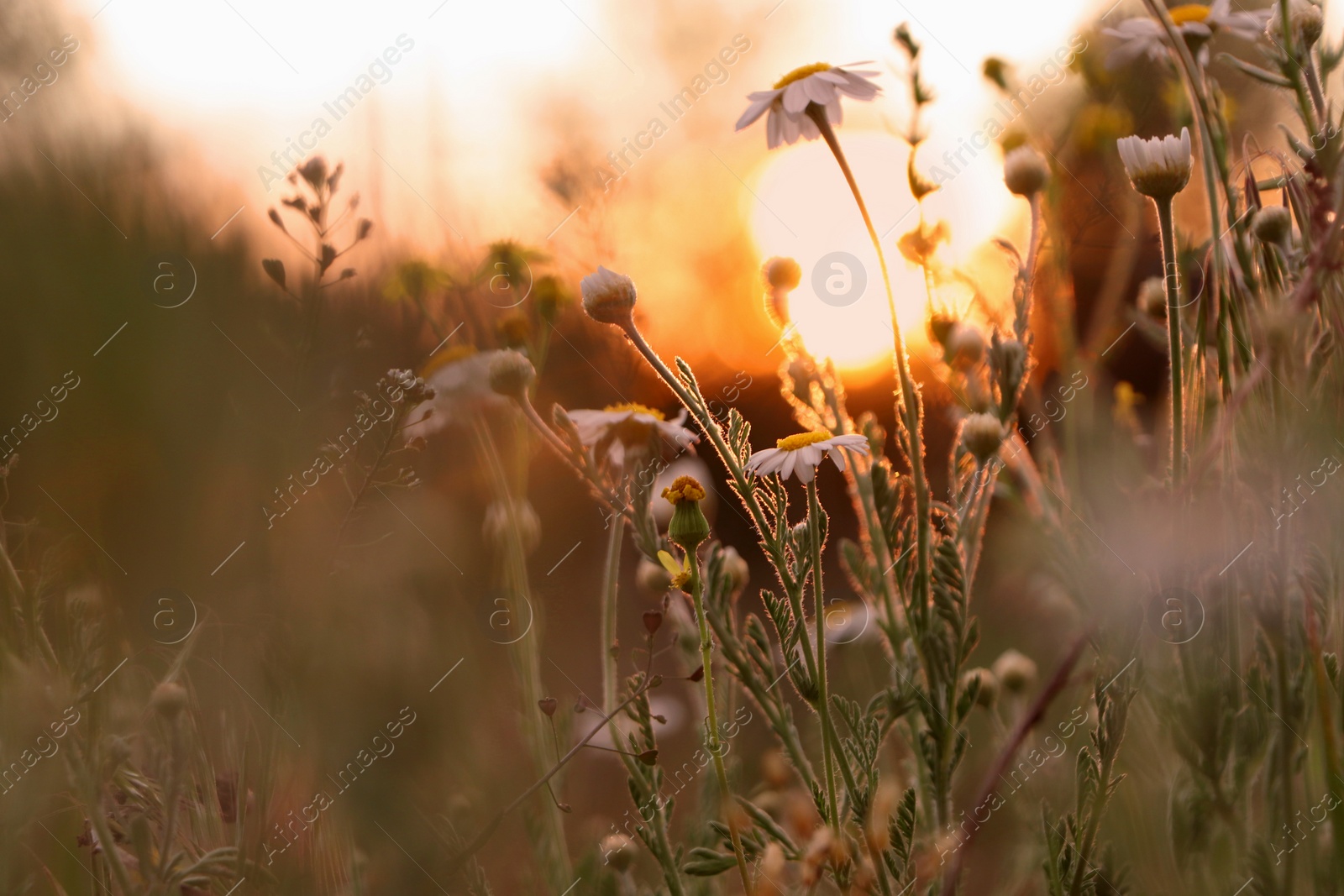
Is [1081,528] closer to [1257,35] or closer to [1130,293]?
[1257,35]

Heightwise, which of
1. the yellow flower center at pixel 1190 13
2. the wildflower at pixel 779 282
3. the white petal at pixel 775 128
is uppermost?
the white petal at pixel 775 128

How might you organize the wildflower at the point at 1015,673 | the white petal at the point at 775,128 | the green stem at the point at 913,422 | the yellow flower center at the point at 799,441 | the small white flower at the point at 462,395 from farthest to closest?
1. the wildflower at the point at 1015,673
2. the small white flower at the point at 462,395
3. the white petal at the point at 775,128
4. the yellow flower center at the point at 799,441
5. the green stem at the point at 913,422

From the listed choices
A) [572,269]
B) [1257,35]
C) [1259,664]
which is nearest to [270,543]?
[572,269]

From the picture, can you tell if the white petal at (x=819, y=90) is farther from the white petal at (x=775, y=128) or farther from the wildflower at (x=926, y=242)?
the wildflower at (x=926, y=242)

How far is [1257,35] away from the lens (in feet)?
3.24

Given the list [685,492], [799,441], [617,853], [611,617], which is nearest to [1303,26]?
[799,441]

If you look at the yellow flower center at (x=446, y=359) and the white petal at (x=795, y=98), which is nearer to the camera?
the white petal at (x=795, y=98)

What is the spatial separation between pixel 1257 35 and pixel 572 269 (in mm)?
937

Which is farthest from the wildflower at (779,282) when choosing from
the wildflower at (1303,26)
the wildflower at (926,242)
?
the wildflower at (1303,26)

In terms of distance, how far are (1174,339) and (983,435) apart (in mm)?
161

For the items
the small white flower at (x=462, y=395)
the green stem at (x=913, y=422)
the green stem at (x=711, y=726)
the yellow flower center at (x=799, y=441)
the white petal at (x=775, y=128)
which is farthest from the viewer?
the small white flower at (x=462, y=395)

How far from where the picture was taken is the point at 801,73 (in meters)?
0.96

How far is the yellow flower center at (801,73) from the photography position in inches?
37.6

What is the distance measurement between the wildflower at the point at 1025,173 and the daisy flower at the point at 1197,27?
0.49 feet
